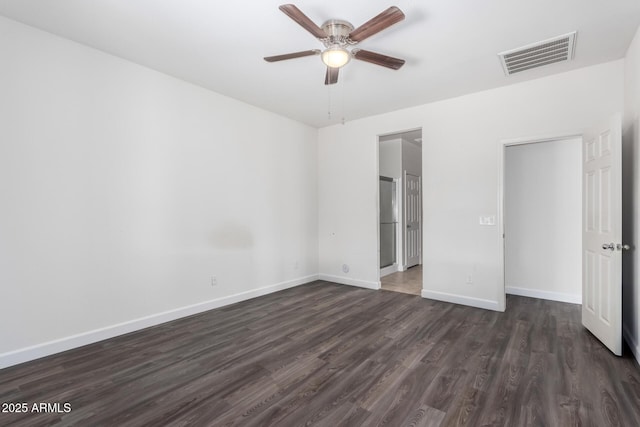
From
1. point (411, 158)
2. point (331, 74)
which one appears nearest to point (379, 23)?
point (331, 74)

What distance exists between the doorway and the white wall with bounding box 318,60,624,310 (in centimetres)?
91

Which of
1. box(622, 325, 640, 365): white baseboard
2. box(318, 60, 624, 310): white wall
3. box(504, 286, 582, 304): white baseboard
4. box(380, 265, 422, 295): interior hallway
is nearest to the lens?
box(622, 325, 640, 365): white baseboard

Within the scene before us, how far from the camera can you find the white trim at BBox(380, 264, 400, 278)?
5.85 metres

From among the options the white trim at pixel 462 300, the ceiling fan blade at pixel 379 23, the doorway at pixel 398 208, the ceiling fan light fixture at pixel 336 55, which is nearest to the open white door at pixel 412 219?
the doorway at pixel 398 208

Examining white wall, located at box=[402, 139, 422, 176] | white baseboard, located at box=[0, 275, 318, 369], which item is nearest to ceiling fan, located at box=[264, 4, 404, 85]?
white baseboard, located at box=[0, 275, 318, 369]

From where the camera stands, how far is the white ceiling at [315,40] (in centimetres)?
228

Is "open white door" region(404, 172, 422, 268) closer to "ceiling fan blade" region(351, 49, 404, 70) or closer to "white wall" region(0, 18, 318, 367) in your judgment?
"white wall" region(0, 18, 318, 367)

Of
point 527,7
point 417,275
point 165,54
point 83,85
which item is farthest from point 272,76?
point 417,275

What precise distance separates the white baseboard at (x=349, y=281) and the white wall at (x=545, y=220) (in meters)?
1.99

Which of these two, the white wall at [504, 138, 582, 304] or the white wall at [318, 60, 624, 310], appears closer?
the white wall at [318, 60, 624, 310]

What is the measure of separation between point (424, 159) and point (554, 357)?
108 inches

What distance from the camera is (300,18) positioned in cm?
197

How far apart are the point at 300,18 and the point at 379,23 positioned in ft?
1.76

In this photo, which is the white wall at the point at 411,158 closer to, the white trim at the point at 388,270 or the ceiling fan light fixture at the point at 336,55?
the white trim at the point at 388,270
